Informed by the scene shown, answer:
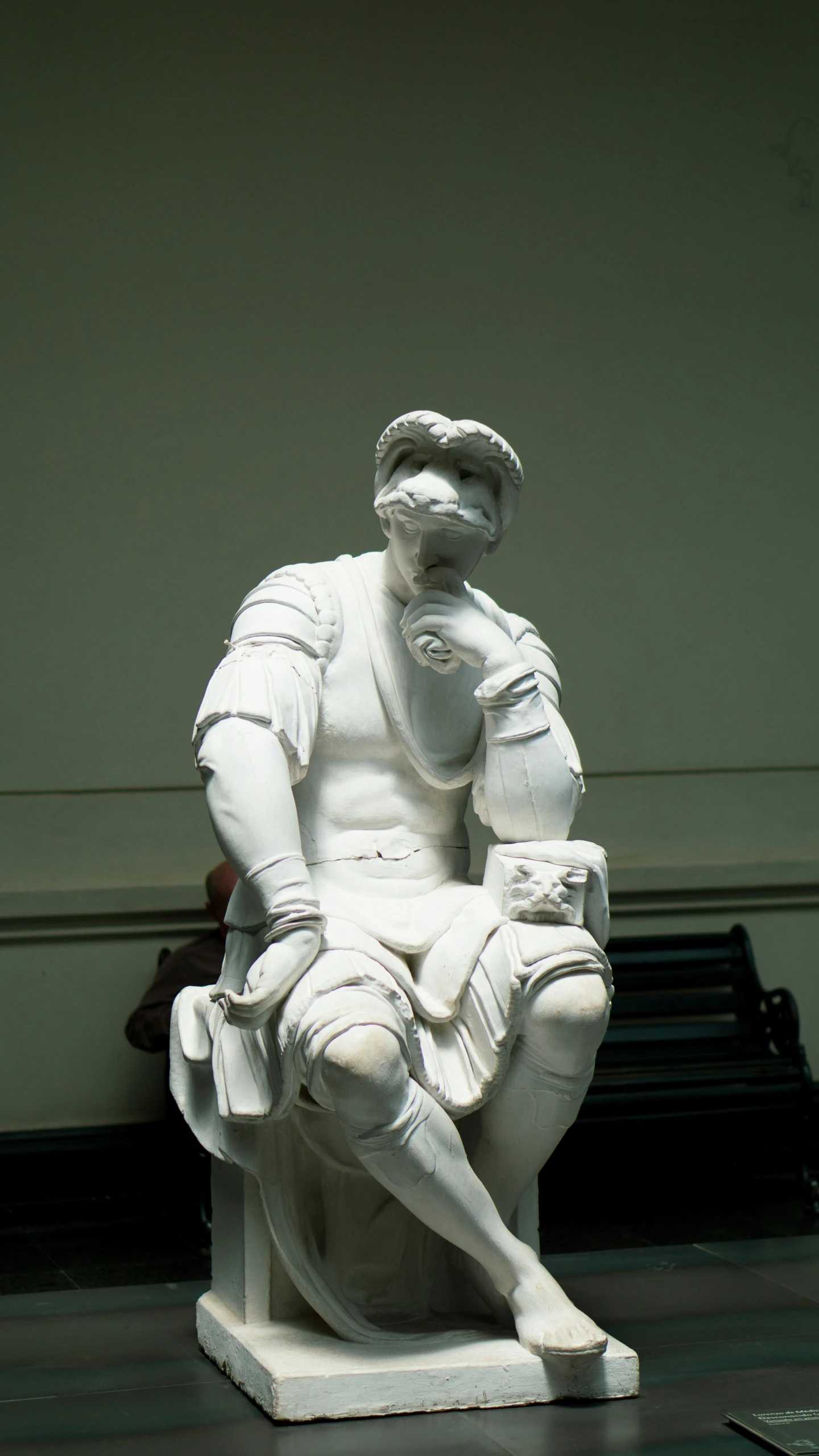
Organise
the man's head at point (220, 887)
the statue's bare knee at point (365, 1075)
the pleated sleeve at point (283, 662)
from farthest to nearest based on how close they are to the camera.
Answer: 1. the man's head at point (220, 887)
2. the pleated sleeve at point (283, 662)
3. the statue's bare knee at point (365, 1075)

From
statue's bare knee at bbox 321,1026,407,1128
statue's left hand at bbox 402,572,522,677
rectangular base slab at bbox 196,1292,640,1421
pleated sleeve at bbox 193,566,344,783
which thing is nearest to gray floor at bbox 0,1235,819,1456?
rectangular base slab at bbox 196,1292,640,1421

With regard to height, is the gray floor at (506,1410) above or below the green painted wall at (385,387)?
below

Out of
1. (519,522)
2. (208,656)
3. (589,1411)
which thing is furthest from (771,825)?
(589,1411)

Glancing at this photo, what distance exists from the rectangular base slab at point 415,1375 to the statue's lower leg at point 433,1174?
0.06 metres

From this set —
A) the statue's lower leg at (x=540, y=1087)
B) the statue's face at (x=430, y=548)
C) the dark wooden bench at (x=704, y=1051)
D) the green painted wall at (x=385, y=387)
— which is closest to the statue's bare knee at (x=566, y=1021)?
the statue's lower leg at (x=540, y=1087)

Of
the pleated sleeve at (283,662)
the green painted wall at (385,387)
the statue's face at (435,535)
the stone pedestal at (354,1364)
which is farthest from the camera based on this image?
the green painted wall at (385,387)

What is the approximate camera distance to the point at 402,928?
3.01m

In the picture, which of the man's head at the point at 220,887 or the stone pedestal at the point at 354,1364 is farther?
the man's head at the point at 220,887

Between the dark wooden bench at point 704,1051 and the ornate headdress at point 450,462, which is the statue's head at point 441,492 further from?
the dark wooden bench at point 704,1051

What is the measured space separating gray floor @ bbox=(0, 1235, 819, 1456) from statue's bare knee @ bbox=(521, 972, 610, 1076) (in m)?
0.59

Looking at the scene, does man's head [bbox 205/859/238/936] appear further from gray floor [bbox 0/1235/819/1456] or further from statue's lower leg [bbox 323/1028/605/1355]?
statue's lower leg [bbox 323/1028/605/1355]

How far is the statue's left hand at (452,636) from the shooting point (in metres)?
3.06

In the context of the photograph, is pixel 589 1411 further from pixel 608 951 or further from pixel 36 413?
pixel 36 413

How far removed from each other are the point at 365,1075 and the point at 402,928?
41cm
